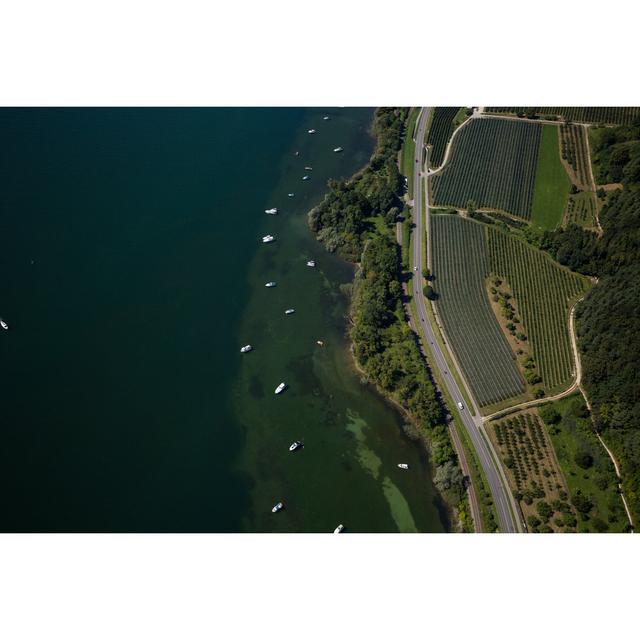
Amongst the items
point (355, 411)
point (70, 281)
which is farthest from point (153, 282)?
point (355, 411)

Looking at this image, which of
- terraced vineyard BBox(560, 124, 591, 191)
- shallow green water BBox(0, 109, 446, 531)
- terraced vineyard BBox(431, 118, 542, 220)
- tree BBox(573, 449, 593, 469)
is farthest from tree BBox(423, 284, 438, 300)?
terraced vineyard BBox(560, 124, 591, 191)

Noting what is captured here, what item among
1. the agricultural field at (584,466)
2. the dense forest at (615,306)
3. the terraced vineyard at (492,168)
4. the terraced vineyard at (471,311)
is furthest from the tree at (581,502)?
the terraced vineyard at (492,168)

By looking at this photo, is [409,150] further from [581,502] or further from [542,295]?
[581,502]

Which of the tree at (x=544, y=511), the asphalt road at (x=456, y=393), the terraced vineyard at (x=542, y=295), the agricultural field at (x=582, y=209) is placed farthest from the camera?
the agricultural field at (x=582, y=209)

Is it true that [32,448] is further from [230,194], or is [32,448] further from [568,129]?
[568,129]

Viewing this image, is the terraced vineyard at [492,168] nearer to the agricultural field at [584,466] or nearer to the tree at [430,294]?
the tree at [430,294]

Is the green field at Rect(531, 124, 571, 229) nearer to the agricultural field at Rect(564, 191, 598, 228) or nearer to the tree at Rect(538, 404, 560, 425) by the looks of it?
the agricultural field at Rect(564, 191, 598, 228)
